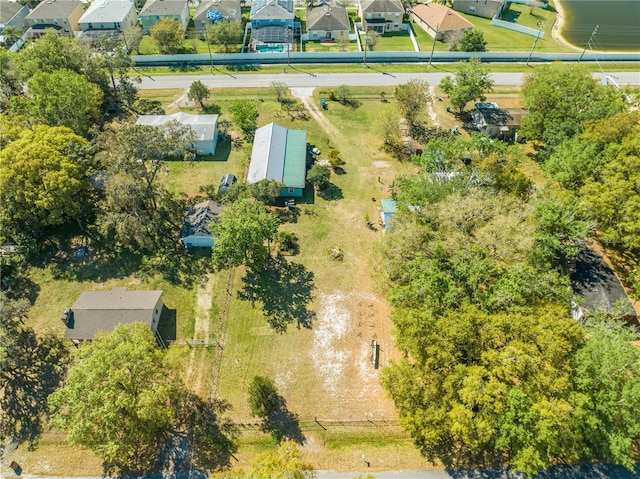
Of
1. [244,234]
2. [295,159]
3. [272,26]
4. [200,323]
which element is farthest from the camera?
[272,26]

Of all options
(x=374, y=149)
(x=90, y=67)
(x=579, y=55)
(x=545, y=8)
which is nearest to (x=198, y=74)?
(x=90, y=67)

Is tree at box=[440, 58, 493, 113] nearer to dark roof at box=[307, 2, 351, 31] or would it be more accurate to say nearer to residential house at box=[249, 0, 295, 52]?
dark roof at box=[307, 2, 351, 31]

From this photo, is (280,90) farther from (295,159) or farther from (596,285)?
(596,285)

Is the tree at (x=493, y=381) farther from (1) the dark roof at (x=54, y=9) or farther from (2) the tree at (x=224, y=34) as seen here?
(1) the dark roof at (x=54, y=9)

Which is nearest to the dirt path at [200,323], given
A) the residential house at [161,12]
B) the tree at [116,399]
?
the tree at [116,399]

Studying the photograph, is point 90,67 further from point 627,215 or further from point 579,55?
point 579,55

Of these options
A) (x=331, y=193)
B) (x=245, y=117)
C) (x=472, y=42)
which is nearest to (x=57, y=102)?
(x=245, y=117)

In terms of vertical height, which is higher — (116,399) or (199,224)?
(116,399)

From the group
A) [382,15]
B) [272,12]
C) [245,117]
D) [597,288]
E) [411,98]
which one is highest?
[382,15]
